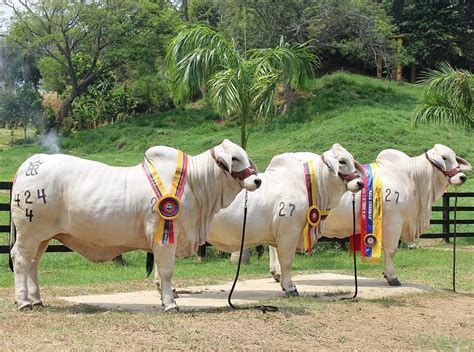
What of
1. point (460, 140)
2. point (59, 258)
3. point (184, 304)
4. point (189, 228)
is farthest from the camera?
point (460, 140)

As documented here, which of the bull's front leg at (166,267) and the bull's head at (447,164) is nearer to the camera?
the bull's front leg at (166,267)

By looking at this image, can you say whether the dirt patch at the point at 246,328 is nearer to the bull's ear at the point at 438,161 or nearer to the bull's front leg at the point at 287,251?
the bull's front leg at the point at 287,251

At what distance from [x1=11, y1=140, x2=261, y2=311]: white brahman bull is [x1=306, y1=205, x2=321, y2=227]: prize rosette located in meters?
1.53

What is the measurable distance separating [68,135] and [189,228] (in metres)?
33.4

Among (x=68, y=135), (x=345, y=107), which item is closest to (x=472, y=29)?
(x=345, y=107)

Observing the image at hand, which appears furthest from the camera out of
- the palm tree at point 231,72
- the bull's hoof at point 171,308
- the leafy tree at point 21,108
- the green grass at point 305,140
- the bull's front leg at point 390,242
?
the leafy tree at point 21,108

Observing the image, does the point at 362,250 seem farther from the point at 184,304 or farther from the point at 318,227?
the point at 184,304

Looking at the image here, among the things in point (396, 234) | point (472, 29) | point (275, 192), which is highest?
point (472, 29)

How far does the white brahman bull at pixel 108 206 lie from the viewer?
7.69 m

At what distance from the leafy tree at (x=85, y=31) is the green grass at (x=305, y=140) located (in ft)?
12.5

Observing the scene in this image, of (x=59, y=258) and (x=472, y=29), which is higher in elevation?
(x=472, y=29)

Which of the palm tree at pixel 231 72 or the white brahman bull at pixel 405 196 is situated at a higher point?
the palm tree at pixel 231 72

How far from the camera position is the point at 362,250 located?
10352mm

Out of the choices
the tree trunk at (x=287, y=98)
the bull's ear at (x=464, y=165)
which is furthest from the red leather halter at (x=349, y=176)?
the tree trunk at (x=287, y=98)
